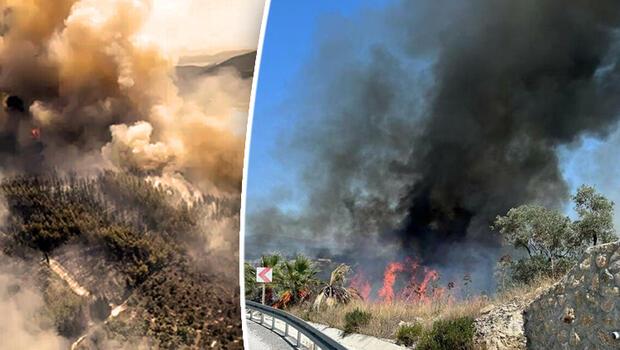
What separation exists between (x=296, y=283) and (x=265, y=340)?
1219 centimetres

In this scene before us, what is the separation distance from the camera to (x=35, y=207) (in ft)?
14.9

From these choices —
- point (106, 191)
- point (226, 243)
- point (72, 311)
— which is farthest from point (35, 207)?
point (226, 243)

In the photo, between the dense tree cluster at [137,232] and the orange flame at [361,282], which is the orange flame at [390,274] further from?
the dense tree cluster at [137,232]

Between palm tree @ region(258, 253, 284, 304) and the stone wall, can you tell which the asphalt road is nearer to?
the stone wall

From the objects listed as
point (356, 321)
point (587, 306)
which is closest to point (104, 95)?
point (587, 306)

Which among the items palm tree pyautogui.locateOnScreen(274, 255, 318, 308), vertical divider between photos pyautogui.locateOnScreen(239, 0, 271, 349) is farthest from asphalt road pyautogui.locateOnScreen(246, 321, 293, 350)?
palm tree pyautogui.locateOnScreen(274, 255, 318, 308)

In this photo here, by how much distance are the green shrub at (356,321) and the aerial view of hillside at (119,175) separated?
31.8 feet

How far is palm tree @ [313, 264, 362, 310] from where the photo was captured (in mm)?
20031

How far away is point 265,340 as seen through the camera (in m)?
10.6

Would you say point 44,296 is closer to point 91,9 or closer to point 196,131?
point 196,131

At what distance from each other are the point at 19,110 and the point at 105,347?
1.93 m

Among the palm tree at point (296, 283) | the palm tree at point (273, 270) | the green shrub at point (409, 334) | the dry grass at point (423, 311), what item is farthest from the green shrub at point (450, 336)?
the palm tree at point (273, 270)

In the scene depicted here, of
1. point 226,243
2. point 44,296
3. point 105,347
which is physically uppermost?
point 226,243

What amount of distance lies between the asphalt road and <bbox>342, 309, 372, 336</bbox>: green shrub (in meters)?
2.24
